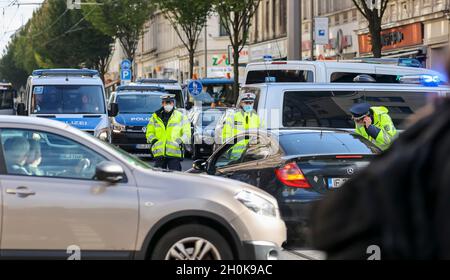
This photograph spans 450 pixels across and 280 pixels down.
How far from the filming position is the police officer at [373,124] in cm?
1133

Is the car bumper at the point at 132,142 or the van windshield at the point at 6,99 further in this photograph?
the van windshield at the point at 6,99

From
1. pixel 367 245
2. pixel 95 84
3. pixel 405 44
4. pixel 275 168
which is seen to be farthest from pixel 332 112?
pixel 405 44

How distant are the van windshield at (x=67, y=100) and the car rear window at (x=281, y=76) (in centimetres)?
453

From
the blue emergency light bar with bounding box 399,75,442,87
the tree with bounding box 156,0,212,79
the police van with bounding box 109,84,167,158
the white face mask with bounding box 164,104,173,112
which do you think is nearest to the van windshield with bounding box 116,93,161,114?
the police van with bounding box 109,84,167,158

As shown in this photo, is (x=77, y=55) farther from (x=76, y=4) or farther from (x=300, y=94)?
(x=300, y=94)

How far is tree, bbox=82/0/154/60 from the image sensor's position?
6456 cm

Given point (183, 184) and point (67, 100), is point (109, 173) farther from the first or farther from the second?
point (67, 100)

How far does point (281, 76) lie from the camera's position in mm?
16266

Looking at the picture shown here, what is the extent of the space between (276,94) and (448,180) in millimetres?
11157

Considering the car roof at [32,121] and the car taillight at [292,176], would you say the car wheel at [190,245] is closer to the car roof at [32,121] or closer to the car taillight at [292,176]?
the car roof at [32,121]

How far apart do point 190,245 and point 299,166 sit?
2572mm

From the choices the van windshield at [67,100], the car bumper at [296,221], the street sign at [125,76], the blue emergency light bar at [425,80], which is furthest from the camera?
the street sign at [125,76]

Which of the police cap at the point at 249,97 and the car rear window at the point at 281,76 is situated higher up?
the car rear window at the point at 281,76

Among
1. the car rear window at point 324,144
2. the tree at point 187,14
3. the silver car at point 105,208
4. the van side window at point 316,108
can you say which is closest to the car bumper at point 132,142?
the van side window at point 316,108
